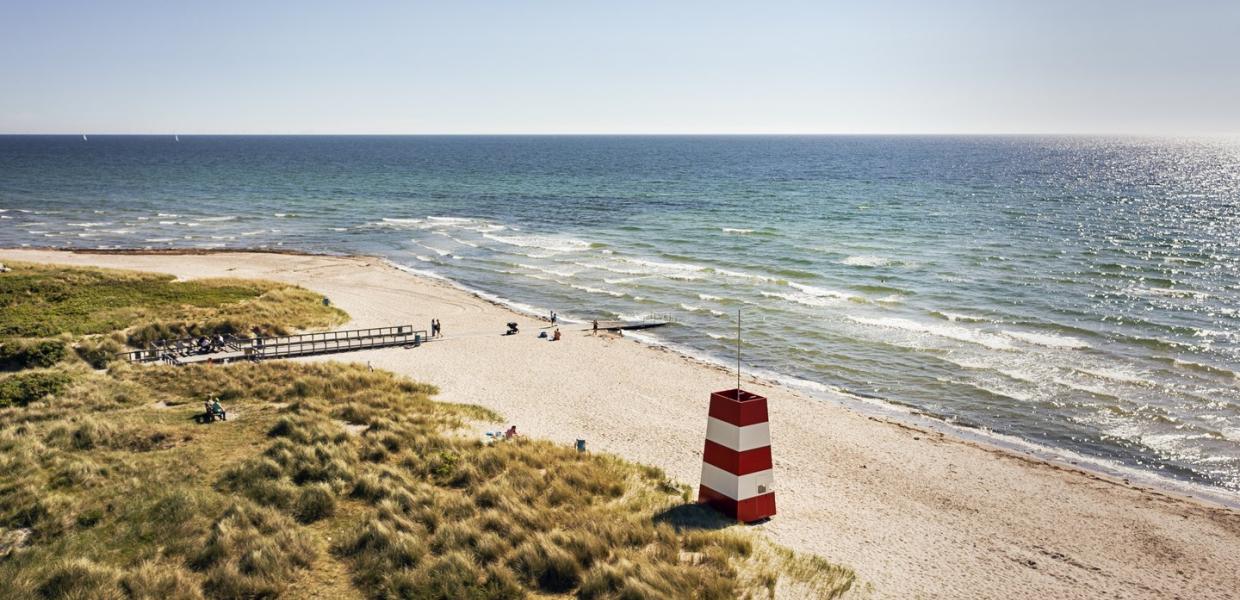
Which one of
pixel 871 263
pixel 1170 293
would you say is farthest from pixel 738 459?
pixel 871 263

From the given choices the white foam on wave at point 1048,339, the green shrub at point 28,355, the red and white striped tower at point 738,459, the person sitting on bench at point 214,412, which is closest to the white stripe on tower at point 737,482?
the red and white striped tower at point 738,459

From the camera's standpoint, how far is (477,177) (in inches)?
4943

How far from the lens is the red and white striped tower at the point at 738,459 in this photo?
13289 millimetres

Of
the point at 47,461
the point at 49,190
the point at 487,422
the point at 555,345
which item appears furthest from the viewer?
the point at 49,190

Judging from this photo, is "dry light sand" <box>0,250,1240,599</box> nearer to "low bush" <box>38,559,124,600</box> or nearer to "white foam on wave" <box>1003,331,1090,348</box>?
"low bush" <box>38,559,124,600</box>

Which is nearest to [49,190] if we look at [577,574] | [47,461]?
[47,461]

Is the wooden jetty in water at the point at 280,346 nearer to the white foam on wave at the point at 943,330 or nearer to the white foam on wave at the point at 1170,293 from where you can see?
the white foam on wave at the point at 943,330

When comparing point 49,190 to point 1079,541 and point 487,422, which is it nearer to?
point 487,422

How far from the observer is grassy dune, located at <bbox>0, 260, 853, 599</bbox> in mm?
10867

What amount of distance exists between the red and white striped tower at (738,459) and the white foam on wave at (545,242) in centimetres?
4330

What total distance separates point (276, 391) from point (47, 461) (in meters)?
7.08

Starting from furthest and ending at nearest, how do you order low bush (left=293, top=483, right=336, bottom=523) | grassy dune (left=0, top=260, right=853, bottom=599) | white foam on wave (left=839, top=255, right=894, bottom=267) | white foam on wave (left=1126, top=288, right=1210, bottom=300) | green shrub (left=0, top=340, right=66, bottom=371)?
1. white foam on wave (left=839, top=255, right=894, bottom=267)
2. white foam on wave (left=1126, top=288, right=1210, bottom=300)
3. green shrub (left=0, top=340, right=66, bottom=371)
4. low bush (left=293, top=483, right=336, bottom=523)
5. grassy dune (left=0, top=260, right=853, bottom=599)

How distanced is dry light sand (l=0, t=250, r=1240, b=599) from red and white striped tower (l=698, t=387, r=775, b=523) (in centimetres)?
75

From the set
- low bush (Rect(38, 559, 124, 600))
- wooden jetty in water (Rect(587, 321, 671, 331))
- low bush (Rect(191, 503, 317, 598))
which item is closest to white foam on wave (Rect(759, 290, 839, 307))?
wooden jetty in water (Rect(587, 321, 671, 331))
